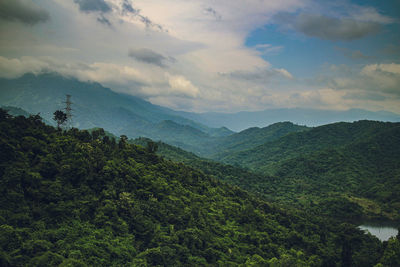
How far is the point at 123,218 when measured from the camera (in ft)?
126

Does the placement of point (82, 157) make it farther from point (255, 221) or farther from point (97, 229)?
point (255, 221)

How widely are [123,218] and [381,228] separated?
314 feet

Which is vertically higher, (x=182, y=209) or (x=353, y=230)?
(x=182, y=209)

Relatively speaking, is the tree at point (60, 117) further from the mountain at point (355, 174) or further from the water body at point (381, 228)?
the water body at point (381, 228)

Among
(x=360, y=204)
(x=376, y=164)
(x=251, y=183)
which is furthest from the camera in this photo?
(x=376, y=164)

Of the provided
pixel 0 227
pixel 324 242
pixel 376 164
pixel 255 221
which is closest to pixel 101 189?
pixel 0 227

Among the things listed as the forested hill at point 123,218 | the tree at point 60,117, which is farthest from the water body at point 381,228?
the tree at point 60,117

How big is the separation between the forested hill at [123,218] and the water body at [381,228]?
97.3 ft

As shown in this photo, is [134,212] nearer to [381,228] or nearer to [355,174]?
[381,228]

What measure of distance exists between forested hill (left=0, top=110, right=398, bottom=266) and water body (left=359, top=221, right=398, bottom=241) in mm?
29670

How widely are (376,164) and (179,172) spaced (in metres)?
137

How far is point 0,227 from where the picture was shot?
26.4 m

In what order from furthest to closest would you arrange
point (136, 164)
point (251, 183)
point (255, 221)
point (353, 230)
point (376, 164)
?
point (376, 164) → point (251, 183) → point (353, 230) → point (255, 221) → point (136, 164)

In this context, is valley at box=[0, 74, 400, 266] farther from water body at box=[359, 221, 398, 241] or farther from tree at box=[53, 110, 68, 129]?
water body at box=[359, 221, 398, 241]
